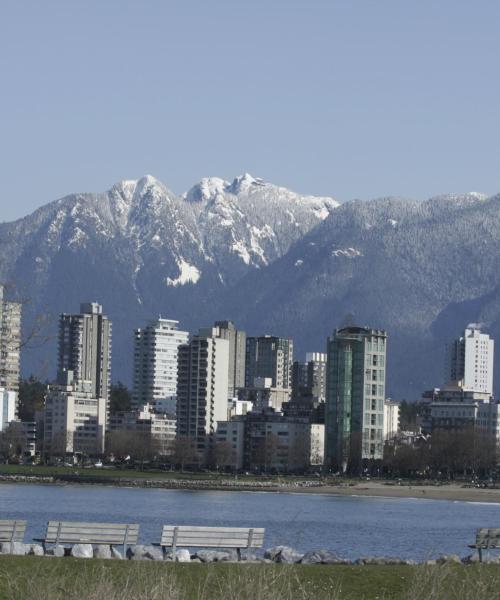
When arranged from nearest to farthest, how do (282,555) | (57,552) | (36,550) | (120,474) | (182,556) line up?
(57,552) → (36,550) → (182,556) → (282,555) → (120,474)

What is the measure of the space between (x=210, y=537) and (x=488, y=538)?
22.1 feet

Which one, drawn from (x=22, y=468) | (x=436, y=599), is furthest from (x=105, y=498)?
(x=436, y=599)

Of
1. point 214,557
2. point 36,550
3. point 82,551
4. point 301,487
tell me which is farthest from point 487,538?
point 301,487

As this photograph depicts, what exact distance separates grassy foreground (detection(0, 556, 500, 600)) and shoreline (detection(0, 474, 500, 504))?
119623 mm

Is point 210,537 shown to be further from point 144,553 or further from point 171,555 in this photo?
point 144,553

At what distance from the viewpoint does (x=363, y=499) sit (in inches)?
5906

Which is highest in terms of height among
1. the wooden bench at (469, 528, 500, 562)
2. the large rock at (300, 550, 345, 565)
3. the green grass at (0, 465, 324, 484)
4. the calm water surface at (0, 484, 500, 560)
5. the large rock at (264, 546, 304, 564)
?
the wooden bench at (469, 528, 500, 562)

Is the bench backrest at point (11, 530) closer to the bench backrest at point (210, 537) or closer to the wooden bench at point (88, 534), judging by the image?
the wooden bench at point (88, 534)

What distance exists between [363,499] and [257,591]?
127m

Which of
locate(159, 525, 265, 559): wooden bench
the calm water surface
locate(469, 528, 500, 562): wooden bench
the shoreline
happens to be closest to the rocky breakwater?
locate(159, 525, 265, 559): wooden bench

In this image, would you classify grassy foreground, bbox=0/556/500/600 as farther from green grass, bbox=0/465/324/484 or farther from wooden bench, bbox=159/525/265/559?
green grass, bbox=0/465/324/484

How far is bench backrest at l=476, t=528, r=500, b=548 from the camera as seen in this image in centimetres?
4066

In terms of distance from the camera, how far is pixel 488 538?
40.8 metres

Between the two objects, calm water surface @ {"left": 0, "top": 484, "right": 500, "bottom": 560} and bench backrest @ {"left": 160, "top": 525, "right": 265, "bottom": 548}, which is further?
calm water surface @ {"left": 0, "top": 484, "right": 500, "bottom": 560}
